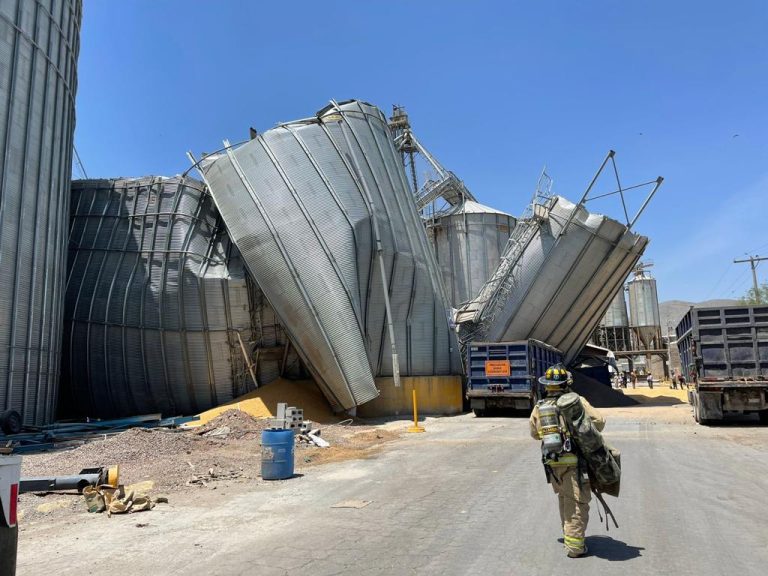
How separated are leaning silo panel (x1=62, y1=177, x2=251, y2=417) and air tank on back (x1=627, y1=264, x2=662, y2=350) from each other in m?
45.0

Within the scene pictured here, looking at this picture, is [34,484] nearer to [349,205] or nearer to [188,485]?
[188,485]

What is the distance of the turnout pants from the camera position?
4910 millimetres

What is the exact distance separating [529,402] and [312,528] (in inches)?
612

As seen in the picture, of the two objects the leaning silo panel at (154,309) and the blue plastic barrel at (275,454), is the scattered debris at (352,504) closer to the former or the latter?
the blue plastic barrel at (275,454)

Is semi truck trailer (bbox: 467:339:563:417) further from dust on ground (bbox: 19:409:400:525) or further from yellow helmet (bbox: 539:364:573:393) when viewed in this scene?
yellow helmet (bbox: 539:364:573:393)

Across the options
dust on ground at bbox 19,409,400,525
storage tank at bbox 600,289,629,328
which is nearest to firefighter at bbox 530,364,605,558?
dust on ground at bbox 19,409,400,525

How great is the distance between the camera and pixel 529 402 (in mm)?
20516

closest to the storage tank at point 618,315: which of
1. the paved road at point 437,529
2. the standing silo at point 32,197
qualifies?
the paved road at point 437,529

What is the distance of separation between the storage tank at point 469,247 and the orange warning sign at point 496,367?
14.6m

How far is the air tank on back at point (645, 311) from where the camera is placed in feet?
184

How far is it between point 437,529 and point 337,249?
15888 millimetres

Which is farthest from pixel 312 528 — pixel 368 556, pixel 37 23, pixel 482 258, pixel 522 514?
pixel 482 258

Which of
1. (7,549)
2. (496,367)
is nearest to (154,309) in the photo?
(496,367)

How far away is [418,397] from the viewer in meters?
22.8
